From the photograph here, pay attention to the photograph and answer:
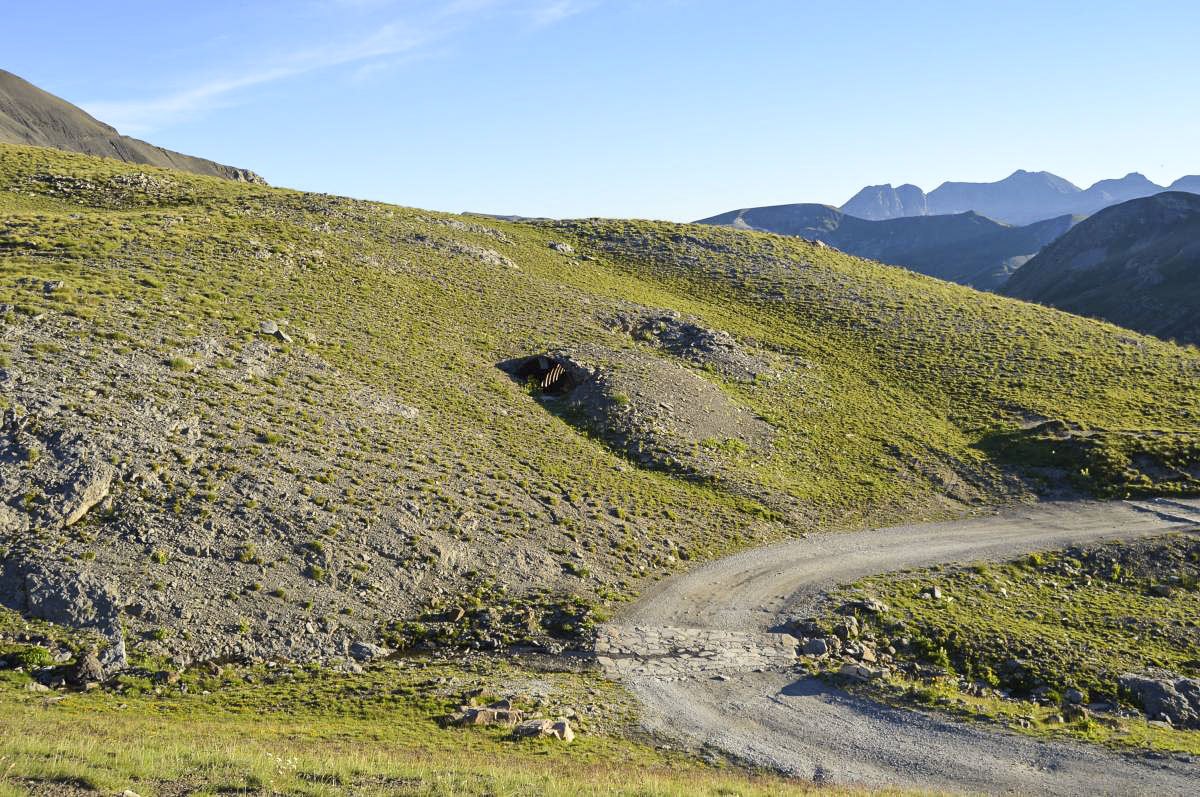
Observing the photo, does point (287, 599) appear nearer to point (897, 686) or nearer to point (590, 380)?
point (897, 686)

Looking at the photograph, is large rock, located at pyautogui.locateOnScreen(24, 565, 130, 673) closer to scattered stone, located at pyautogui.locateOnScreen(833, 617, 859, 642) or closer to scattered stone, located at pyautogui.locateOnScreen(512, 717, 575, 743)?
scattered stone, located at pyautogui.locateOnScreen(512, 717, 575, 743)

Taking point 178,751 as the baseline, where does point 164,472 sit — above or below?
above

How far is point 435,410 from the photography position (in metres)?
38.6

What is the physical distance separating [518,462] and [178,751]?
22632 mm

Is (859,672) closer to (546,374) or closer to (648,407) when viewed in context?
(648,407)

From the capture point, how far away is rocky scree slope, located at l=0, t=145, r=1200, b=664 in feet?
81.4

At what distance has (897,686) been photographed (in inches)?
877

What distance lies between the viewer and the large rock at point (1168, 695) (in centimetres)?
2166

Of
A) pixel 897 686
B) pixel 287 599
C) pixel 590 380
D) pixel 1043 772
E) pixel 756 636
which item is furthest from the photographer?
pixel 590 380

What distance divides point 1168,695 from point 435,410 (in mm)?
31668

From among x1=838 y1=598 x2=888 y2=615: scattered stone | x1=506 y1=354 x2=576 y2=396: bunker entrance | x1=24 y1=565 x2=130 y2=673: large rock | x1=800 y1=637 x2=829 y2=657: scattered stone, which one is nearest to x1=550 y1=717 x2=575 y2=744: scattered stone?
x1=800 y1=637 x2=829 y2=657: scattered stone

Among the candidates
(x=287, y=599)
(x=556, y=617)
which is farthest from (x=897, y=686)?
(x=287, y=599)

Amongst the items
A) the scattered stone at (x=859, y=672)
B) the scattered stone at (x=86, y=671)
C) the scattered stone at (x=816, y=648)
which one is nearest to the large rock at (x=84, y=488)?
the scattered stone at (x=86, y=671)

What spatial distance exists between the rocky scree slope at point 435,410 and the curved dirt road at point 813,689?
7.91ft
